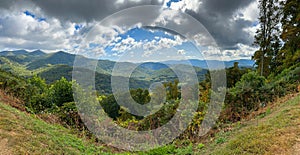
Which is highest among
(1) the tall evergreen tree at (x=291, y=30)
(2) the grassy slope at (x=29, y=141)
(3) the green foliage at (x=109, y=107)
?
(1) the tall evergreen tree at (x=291, y=30)

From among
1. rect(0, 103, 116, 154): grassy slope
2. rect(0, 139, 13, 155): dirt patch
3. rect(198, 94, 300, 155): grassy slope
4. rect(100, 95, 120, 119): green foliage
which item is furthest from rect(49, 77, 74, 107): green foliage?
rect(198, 94, 300, 155): grassy slope

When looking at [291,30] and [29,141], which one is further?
[291,30]

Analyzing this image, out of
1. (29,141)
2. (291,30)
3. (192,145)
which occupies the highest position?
(291,30)

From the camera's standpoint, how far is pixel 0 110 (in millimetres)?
6035

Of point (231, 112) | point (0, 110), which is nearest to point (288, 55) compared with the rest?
point (231, 112)

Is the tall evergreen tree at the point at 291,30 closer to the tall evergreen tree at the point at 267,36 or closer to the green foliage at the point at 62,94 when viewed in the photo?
the tall evergreen tree at the point at 267,36

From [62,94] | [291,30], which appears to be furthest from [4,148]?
[291,30]

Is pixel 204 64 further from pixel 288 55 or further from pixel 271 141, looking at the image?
pixel 288 55

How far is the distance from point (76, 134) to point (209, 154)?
467 cm

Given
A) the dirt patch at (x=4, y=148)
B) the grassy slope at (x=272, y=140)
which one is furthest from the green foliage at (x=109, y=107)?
the grassy slope at (x=272, y=140)

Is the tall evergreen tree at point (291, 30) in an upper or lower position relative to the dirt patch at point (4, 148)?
upper

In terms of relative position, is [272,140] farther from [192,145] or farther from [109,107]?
[109,107]

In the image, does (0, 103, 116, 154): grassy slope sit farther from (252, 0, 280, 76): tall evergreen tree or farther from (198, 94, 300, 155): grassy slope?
(252, 0, 280, 76): tall evergreen tree

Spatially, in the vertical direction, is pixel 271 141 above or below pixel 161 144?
above
